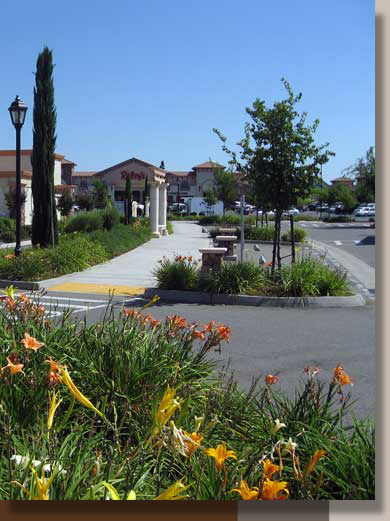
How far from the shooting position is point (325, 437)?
11.8ft

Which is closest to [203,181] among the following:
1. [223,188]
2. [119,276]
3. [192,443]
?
[223,188]

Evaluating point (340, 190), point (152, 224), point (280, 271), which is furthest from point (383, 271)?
point (340, 190)

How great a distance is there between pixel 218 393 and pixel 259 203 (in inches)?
403

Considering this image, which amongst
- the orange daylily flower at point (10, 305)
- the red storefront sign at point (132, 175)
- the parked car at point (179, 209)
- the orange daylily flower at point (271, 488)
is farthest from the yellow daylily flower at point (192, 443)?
the parked car at point (179, 209)

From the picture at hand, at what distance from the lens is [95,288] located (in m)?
13.9

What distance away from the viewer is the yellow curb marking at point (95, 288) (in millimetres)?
13469

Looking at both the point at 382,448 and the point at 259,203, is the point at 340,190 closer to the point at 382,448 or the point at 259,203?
the point at 259,203

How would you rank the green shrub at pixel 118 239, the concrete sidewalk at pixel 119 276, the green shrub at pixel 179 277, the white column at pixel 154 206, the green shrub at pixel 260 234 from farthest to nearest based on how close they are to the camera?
the green shrub at pixel 260 234
the white column at pixel 154 206
the green shrub at pixel 118 239
the concrete sidewalk at pixel 119 276
the green shrub at pixel 179 277

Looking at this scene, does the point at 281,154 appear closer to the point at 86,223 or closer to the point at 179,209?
the point at 86,223

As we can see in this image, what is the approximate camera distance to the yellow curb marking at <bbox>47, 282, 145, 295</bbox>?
A: 44.2 ft

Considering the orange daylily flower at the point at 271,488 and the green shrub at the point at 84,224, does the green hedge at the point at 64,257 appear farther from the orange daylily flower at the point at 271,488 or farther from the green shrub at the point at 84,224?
the orange daylily flower at the point at 271,488

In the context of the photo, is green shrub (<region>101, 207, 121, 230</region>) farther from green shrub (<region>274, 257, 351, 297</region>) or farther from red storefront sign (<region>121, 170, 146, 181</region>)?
green shrub (<region>274, 257, 351, 297</region>)

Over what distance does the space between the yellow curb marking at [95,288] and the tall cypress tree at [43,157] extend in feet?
11.5

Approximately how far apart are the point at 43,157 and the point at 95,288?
533 cm
